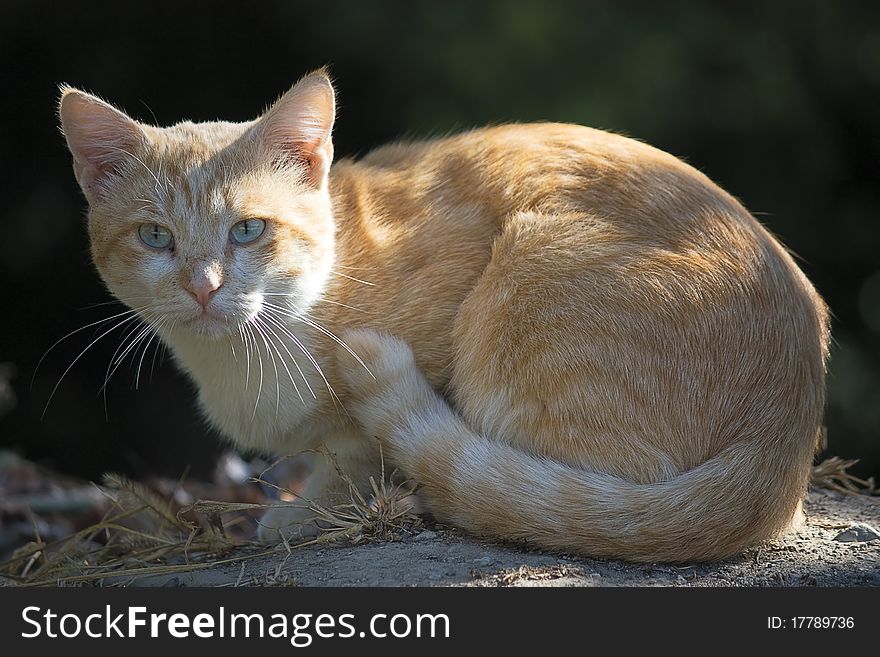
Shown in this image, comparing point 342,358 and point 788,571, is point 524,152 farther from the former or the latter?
point 788,571

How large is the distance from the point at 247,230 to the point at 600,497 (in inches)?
47.6

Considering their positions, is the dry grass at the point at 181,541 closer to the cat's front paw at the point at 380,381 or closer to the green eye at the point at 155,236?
the cat's front paw at the point at 380,381

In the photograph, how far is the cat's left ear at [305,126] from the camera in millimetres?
2865

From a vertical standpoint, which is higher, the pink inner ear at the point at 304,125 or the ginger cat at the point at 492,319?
the pink inner ear at the point at 304,125

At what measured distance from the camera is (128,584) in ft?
8.95

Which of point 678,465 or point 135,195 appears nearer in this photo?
point 678,465

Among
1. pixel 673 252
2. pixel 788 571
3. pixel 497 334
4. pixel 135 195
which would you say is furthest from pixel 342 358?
pixel 788 571

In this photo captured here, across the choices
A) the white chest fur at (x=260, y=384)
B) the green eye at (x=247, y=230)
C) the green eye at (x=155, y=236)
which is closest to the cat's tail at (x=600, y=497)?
the white chest fur at (x=260, y=384)

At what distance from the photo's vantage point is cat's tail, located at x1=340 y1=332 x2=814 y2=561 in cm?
250

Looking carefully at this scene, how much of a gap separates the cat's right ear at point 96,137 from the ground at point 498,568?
3.83 ft

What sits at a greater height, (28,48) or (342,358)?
(28,48)

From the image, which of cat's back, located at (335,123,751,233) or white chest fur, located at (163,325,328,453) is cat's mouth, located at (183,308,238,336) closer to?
white chest fur, located at (163,325,328,453)

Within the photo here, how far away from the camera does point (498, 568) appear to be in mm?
2416

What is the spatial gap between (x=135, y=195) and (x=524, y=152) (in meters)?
1.18
